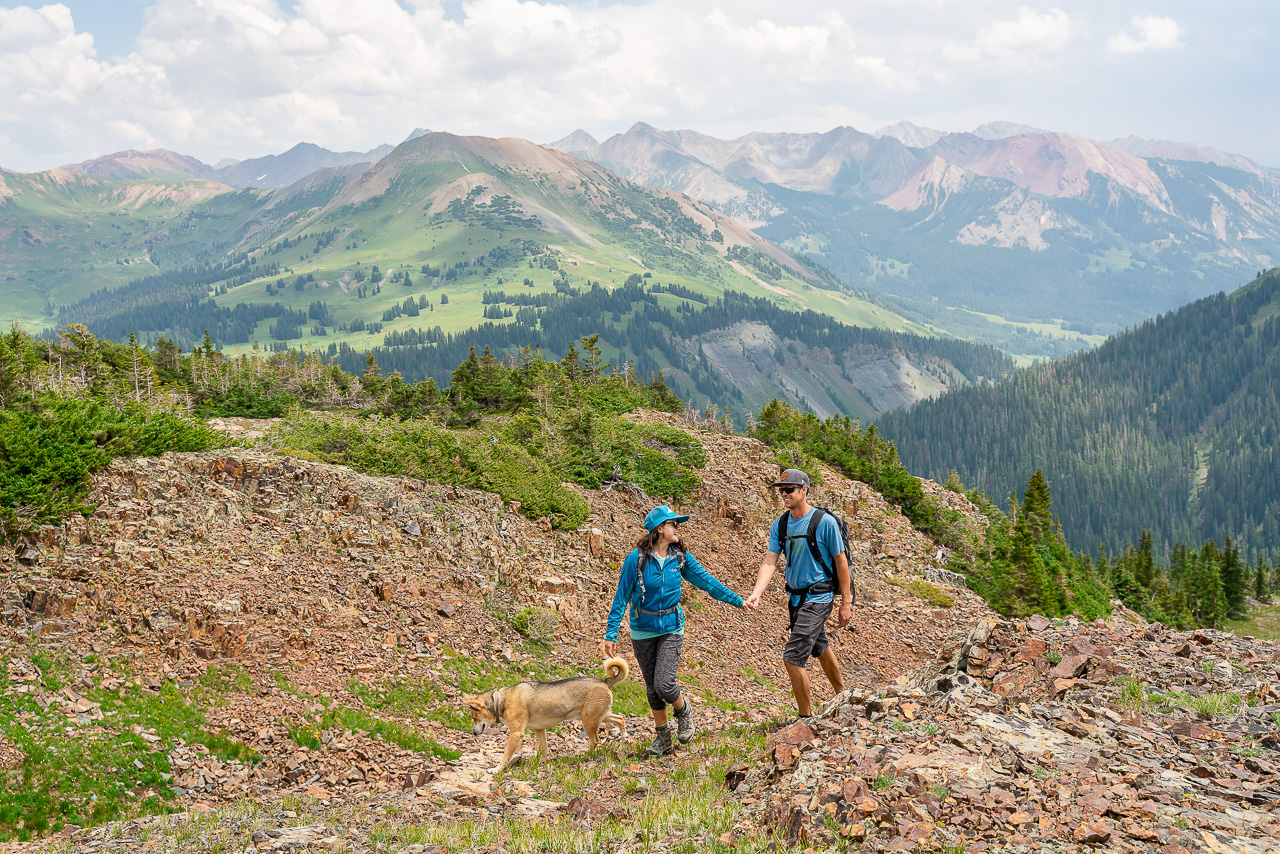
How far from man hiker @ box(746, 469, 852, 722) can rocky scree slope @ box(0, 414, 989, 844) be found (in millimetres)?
3412

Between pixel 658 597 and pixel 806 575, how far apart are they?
2.11 metres

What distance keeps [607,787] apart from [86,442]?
13.5 meters

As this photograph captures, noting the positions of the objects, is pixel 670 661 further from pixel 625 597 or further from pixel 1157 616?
pixel 1157 616

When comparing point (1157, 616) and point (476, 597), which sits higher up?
point (476, 597)

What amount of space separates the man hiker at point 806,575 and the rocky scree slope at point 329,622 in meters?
3.41

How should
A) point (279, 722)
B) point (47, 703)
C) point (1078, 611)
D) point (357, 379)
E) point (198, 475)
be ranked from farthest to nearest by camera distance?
point (357, 379)
point (1078, 611)
point (198, 475)
point (279, 722)
point (47, 703)

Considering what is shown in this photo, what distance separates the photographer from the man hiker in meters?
9.55

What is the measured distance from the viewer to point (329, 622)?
14227 mm

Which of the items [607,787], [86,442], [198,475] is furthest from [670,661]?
[86,442]

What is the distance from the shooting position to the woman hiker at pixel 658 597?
9.79 meters

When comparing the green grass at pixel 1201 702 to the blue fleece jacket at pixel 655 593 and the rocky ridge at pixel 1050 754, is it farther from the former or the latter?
the blue fleece jacket at pixel 655 593

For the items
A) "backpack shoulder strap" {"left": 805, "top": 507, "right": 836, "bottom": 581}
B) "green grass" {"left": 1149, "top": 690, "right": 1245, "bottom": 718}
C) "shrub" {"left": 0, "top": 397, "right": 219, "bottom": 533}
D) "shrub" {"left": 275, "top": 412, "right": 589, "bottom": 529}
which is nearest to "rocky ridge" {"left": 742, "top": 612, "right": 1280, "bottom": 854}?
"green grass" {"left": 1149, "top": 690, "right": 1245, "bottom": 718}

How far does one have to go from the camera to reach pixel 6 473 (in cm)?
1305

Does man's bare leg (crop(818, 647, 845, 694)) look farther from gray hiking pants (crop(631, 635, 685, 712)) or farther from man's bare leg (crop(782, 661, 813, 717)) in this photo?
gray hiking pants (crop(631, 635, 685, 712))
